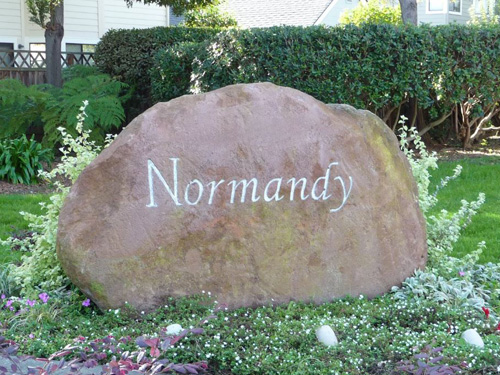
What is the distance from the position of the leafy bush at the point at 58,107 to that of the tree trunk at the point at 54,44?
1.02 metres

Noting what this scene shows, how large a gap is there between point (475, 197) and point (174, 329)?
18.4 feet

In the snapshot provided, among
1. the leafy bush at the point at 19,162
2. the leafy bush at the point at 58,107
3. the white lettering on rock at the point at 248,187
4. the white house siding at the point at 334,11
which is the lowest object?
the leafy bush at the point at 19,162

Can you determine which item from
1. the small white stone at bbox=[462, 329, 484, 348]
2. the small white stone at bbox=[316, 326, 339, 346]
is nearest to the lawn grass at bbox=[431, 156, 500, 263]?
the small white stone at bbox=[462, 329, 484, 348]

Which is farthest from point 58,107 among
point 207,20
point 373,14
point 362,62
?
point 373,14

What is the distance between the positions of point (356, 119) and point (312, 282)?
123 cm

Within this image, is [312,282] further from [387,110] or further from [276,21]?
[276,21]

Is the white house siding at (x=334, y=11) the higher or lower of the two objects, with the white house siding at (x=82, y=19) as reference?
higher

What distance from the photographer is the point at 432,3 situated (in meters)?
25.9

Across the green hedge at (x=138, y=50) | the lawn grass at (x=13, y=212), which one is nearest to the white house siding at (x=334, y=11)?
the green hedge at (x=138, y=50)

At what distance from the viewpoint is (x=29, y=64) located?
1622 centimetres

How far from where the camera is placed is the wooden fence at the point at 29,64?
14148 mm

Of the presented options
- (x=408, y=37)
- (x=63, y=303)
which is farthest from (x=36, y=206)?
(x=408, y=37)

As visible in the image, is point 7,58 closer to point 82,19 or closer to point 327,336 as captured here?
point 82,19

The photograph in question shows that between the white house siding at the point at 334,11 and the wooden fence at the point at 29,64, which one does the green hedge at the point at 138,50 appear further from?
the white house siding at the point at 334,11
